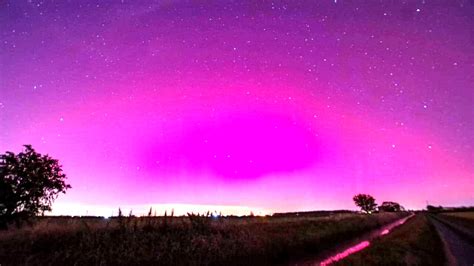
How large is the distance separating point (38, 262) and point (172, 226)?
7315mm

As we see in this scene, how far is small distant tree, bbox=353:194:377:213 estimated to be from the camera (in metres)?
190

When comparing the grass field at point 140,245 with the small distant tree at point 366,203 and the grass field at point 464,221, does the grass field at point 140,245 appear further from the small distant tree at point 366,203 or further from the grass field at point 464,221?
the small distant tree at point 366,203

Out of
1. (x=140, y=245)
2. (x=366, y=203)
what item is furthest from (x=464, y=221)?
(x=366, y=203)

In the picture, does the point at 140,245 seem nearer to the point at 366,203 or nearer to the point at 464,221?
the point at 464,221

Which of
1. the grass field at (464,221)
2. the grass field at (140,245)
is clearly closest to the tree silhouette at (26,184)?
the grass field at (140,245)

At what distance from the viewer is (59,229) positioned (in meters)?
14.2

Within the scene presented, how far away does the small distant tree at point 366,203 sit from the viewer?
623 ft

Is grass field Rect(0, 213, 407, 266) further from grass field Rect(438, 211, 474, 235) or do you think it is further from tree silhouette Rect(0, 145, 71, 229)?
grass field Rect(438, 211, 474, 235)

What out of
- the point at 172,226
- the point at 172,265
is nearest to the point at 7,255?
the point at 172,265

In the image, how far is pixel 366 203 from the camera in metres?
191

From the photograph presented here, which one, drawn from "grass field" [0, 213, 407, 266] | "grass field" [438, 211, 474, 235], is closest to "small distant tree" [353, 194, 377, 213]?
"grass field" [438, 211, 474, 235]

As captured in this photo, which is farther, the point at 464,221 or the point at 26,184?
the point at 464,221

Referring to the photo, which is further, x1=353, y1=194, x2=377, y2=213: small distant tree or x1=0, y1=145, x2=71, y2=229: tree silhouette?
x1=353, y1=194, x2=377, y2=213: small distant tree

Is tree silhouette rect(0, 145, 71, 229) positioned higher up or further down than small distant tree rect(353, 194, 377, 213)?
further down
